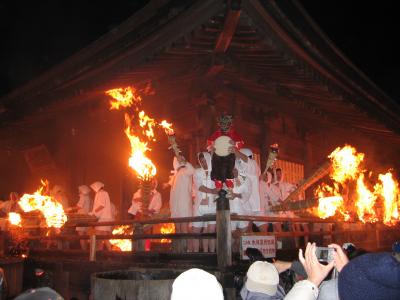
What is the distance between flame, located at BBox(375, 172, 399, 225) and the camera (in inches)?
494

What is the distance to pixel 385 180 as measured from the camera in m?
13.7

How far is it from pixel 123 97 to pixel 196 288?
7.58m

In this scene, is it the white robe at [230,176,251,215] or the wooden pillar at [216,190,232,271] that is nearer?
the wooden pillar at [216,190,232,271]

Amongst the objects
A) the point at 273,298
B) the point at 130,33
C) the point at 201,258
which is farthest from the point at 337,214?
the point at 273,298

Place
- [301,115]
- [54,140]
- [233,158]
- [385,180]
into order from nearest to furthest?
[233,158], [301,115], [54,140], [385,180]

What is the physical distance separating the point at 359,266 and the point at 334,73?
23.7 feet

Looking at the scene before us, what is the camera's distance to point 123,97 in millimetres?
9422

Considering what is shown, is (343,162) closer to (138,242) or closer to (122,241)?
(138,242)

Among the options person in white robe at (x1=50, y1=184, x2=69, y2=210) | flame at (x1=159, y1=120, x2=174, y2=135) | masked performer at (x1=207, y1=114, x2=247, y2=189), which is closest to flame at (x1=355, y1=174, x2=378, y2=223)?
masked performer at (x1=207, y1=114, x2=247, y2=189)

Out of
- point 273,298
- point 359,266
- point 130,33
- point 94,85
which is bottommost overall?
point 273,298

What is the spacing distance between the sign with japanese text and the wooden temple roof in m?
3.06

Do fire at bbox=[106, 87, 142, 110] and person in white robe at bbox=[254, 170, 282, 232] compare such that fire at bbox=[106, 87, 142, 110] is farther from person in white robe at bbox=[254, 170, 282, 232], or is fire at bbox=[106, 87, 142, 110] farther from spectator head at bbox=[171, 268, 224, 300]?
spectator head at bbox=[171, 268, 224, 300]

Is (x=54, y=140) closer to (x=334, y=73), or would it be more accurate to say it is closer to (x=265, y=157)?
(x=265, y=157)

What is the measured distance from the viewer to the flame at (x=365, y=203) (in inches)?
440
